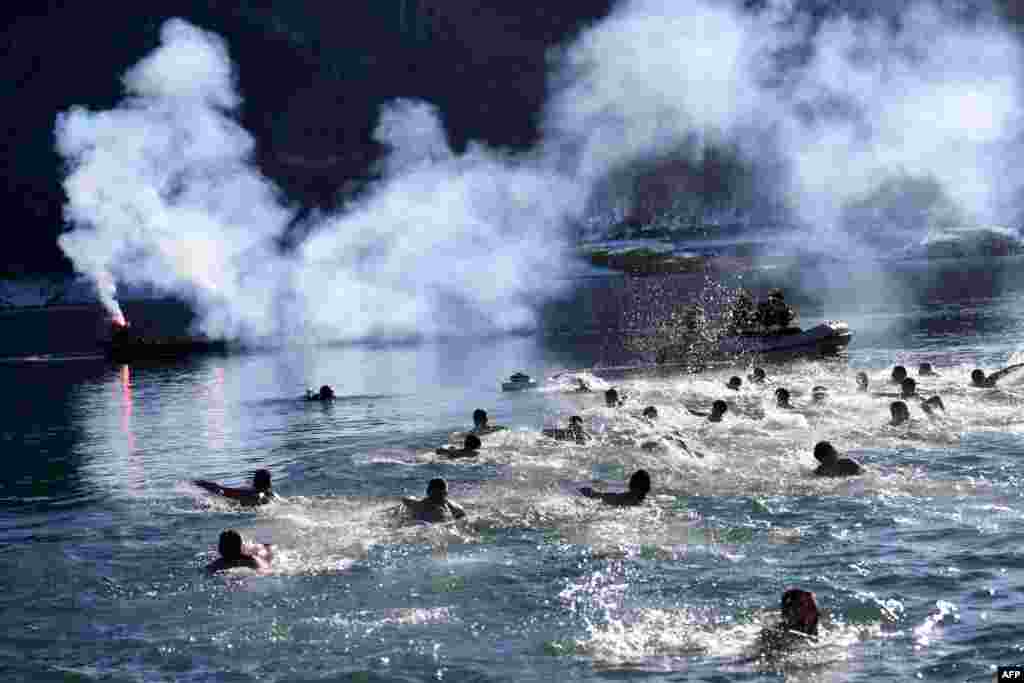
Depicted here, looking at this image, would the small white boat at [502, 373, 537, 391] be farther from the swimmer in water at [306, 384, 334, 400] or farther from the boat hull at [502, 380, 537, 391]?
the swimmer in water at [306, 384, 334, 400]

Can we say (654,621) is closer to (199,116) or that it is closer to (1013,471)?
(1013,471)

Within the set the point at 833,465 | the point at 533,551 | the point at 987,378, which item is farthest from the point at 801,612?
the point at 987,378

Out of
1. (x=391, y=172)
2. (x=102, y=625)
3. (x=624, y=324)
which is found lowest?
(x=102, y=625)

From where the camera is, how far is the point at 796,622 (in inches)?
677

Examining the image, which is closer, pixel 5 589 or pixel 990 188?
pixel 5 589

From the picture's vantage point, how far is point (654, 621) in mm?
18344

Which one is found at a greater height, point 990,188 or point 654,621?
point 990,188

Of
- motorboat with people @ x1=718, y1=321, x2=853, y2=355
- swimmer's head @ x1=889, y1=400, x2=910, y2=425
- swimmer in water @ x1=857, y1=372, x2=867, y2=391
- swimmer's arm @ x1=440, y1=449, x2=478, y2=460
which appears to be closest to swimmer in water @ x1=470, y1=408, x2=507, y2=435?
swimmer's arm @ x1=440, y1=449, x2=478, y2=460

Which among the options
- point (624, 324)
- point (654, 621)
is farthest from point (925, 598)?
point (624, 324)

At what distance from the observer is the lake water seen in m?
17.4

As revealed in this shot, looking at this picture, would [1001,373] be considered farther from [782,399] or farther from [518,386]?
[518,386]

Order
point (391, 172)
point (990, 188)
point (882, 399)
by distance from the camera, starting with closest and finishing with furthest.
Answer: point (882, 399), point (990, 188), point (391, 172)

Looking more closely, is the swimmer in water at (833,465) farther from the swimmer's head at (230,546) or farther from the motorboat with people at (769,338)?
the motorboat with people at (769,338)

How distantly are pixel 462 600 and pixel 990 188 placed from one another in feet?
123
